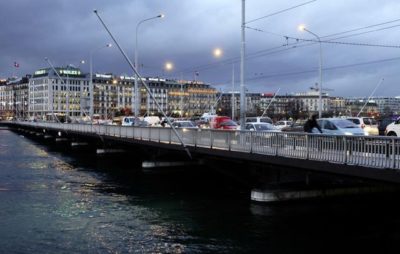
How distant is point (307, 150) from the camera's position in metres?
21.3

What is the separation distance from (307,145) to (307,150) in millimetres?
197

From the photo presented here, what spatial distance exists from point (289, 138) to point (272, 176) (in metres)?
5.29

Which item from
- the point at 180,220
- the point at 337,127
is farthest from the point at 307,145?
the point at 337,127

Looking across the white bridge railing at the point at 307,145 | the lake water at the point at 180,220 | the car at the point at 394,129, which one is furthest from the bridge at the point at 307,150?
the car at the point at 394,129

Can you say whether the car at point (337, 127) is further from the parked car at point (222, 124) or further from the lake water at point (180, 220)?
the parked car at point (222, 124)

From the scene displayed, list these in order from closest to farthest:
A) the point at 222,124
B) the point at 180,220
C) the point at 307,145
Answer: the point at 307,145 < the point at 180,220 < the point at 222,124

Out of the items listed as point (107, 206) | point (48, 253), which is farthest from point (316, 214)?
point (48, 253)

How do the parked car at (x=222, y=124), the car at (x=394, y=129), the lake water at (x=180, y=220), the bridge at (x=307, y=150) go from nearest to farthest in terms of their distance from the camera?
the bridge at (x=307, y=150) → the lake water at (x=180, y=220) → the car at (x=394, y=129) → the parked car at (x=222, y=124)

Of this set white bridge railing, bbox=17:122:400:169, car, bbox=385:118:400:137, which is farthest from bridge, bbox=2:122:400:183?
car, bbox=385:118:400:137

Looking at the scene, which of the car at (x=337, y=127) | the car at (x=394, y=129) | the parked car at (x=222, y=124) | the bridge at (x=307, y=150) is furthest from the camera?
the parked car at (x=222, y=124)

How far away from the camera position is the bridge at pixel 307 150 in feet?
56.3

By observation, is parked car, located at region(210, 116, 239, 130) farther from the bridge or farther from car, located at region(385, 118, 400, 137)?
car, located at region(385, 118, 400, 137)

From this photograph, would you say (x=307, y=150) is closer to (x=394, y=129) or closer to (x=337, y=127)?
(x=337, y=127)

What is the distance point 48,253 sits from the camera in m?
17.5
